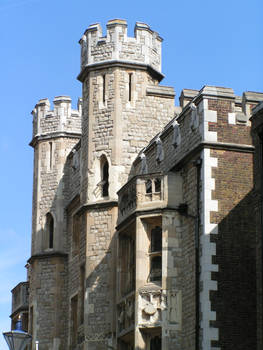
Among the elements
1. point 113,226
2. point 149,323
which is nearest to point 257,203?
point 149,323

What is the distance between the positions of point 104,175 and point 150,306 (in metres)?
6.60

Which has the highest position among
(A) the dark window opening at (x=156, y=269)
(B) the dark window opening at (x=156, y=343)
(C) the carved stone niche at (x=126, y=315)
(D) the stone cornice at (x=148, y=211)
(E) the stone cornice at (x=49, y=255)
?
(E) the stone cornice at (x=49, y=255)

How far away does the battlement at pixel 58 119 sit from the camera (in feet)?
134

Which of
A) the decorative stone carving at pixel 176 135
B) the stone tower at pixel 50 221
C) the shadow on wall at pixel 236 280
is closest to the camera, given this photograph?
the shadow on wall at pixel 236 280

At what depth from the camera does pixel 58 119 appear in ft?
135

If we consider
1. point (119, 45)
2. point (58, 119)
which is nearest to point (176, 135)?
point (119, 45)

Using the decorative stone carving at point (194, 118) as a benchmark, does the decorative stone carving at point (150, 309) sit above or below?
below

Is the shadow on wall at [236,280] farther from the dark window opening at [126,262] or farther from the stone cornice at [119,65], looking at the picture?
the stone cornice at [119,65]

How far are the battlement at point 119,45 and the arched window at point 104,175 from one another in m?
3.20

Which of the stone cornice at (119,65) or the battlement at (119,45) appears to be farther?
the battlement at (119,45)

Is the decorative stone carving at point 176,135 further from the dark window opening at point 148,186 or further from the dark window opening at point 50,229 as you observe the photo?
the dark window opening at point 50,229

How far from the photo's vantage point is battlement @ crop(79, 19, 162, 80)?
34.7 meters

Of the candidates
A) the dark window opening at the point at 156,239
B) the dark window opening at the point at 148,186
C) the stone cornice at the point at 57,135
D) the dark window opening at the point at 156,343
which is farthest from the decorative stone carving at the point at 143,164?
the stone cornice at the point at 57,135

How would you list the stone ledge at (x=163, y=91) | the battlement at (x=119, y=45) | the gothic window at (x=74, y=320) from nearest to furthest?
the battlement at (x=119, y=45) < the stone ledge at (x=163, y=91) < the gothic window at (x=74, y=320)
